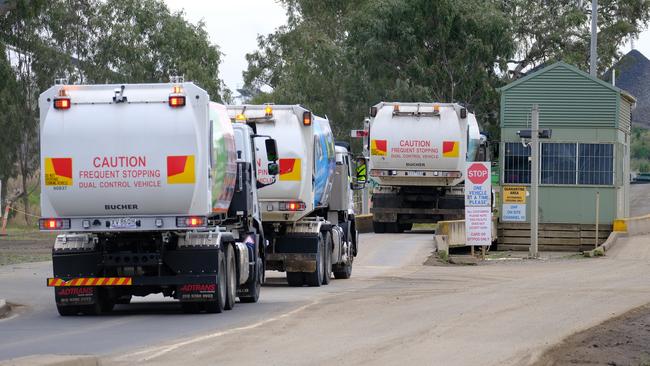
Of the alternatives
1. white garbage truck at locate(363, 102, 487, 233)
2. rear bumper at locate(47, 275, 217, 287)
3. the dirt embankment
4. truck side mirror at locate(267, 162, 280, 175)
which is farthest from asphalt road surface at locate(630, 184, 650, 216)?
the dirt embankment

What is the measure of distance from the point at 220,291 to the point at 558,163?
Result: 27.0m

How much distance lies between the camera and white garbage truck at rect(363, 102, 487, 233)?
1622 inches

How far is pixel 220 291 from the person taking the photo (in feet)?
64.7

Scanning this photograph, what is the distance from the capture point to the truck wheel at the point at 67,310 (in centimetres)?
1994

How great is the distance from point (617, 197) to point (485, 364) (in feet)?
107

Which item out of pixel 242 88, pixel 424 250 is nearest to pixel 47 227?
pixel 424 250

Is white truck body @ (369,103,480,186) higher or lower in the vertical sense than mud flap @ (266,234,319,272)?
higher

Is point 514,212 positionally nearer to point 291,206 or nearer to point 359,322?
point 291,206

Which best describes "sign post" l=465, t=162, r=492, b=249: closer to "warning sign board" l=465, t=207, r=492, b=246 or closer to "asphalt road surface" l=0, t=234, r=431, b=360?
"warning sign board" l=465, t=207, r=492, b=246

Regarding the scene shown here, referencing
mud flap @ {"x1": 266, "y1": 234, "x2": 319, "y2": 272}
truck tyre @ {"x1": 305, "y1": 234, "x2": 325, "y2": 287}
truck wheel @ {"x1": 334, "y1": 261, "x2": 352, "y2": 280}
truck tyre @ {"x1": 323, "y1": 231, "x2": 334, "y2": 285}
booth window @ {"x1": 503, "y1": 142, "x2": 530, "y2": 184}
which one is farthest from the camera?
booth window @ {"x1": 503, "y1": 142, "x2": 530, "y2": 184}

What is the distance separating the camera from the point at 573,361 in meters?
13.2

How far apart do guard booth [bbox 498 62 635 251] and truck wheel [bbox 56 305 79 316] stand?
25.3 m

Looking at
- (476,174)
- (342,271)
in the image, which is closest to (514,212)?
(476,174)

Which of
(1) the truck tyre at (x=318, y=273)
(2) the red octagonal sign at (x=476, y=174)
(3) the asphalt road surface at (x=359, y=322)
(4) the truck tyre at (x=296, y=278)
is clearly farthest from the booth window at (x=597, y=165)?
(4) the truck tyre at (x=296, y=278)
